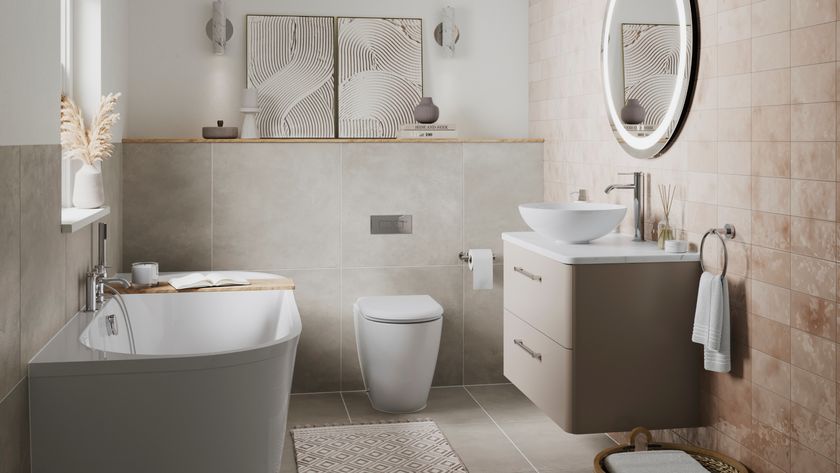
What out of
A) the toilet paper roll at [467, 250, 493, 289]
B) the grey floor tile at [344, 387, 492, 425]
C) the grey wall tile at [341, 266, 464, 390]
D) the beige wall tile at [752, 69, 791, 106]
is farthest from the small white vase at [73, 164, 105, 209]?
the beige wall tile at [752, 69, 791, 106]

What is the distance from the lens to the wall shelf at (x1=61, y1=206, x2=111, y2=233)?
2951 millimetres

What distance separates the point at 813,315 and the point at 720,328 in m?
0.36

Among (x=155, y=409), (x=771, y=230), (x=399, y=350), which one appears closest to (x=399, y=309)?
(x=399, y=350)

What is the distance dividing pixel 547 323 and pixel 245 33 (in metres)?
2.48

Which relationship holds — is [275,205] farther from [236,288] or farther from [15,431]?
[15,431]

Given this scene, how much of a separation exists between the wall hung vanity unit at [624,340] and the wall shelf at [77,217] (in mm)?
1685

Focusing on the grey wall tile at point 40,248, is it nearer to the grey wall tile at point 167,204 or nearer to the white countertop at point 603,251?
the grey wall tile at point 167,204

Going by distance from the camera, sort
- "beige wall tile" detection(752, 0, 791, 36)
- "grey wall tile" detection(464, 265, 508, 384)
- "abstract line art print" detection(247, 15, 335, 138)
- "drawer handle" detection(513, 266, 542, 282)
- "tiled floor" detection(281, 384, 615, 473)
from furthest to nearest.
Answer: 1. "grey wall tile" detection(464, 265, 508, 384)
2. "abstract line art print" detection(247, 15, 335, 138)
3. "tiled floor" detection(281, 384, 615, 473)
4. "drawer handle" detection(513, 266, 542, 282)
5. "beige wall tile" detection(752, 0, 791, 36)

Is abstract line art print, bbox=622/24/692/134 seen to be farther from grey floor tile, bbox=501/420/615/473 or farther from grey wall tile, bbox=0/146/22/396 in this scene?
grey wall tile, bbox=0/146/22/396

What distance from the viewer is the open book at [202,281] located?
4.06m

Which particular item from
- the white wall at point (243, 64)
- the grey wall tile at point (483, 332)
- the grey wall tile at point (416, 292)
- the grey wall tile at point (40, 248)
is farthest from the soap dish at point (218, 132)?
the grey wall tile at point (40, 248)

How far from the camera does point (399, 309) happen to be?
4.32 meters

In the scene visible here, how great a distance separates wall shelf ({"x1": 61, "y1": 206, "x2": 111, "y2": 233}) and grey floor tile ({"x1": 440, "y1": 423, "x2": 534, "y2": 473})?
1.78 metres

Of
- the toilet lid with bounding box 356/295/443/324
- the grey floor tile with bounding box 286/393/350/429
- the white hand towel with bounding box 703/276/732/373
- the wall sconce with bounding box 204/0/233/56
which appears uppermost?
the wall sconce with bounding box 204/0/233/56
